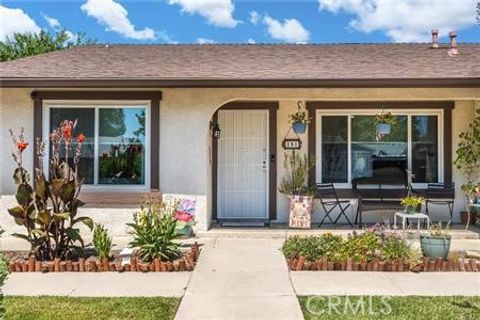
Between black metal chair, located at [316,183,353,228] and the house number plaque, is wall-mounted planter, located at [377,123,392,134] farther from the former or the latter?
the house number plaque

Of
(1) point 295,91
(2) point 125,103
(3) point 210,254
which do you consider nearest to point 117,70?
(2) point 125,103

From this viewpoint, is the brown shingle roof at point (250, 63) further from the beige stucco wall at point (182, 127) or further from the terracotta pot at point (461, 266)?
the terracotta pot at point (461, 266)

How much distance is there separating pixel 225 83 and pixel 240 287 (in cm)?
379

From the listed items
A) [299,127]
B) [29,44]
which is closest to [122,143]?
[299,127]

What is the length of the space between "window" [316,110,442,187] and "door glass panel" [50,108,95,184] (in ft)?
14.5

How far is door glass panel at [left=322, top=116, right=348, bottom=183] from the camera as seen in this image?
401 inches

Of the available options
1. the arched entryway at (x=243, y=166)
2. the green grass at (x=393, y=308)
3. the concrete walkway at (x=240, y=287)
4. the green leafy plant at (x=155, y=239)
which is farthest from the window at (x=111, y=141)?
the green grass at (x=393, y=308)

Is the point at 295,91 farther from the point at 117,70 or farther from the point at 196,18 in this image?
the point at 196,18

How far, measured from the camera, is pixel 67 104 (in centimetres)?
893

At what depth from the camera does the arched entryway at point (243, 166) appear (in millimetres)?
10234

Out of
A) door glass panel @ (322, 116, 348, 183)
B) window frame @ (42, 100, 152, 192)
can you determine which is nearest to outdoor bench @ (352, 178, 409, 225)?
door glass panel @ (322, 116, 348, 183)

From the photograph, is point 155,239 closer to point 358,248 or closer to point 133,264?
point 133,264

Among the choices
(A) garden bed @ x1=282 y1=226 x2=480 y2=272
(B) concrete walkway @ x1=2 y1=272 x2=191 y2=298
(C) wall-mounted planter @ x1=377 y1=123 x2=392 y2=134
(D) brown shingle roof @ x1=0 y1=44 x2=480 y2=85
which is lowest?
(B) concrete walkway @ x1=2 y1=272 x2=191 y2=298

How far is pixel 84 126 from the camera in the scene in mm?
8992
